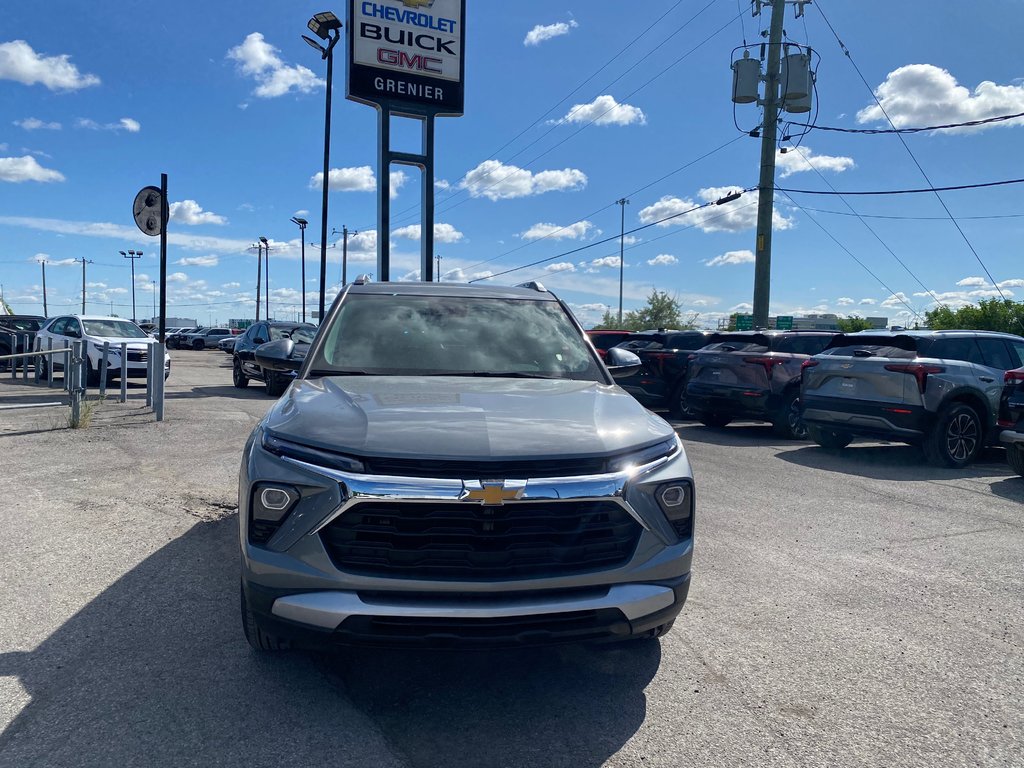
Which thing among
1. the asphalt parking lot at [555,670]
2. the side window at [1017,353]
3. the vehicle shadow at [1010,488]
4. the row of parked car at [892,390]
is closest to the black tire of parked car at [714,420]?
the row of parked car at [892,390]

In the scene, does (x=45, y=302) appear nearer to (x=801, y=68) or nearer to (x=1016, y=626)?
(x=801, y=68)

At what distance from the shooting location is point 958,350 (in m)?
9.20

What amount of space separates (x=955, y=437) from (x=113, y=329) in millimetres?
16959

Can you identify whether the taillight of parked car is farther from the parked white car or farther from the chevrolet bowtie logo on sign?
the parked white car

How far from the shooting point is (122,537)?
5.27 metres

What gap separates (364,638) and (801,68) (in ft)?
74.8

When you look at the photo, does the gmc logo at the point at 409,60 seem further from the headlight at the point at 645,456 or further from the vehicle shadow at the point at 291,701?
the headlight at the point at 645,456

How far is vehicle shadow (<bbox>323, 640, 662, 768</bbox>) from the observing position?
2.71 metres

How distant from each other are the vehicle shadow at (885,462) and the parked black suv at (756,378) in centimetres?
73

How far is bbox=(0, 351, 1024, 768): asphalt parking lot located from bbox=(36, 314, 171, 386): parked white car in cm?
1103

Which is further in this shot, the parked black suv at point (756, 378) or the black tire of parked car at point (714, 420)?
the black tire of parked car at point (714, 420)

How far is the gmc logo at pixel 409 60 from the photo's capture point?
60.9 ft

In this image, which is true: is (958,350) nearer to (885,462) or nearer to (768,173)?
(885,462)

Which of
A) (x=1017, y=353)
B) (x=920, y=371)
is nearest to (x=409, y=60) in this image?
(x=920, y=371)
